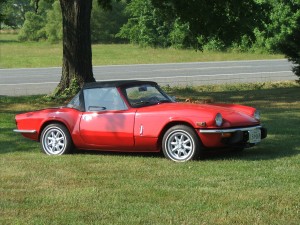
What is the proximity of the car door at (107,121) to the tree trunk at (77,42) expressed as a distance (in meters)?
9.12

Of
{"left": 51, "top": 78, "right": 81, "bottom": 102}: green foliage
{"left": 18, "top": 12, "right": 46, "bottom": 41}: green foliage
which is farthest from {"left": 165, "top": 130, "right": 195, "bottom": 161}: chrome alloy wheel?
{"left": 18, "top": 12, "right": 46, "bottom": 41}: green foliage

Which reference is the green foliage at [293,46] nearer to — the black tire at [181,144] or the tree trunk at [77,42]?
the tree trunk at [77,42]

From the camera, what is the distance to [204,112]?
9156mm

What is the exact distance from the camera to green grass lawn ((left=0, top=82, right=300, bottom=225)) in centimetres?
612

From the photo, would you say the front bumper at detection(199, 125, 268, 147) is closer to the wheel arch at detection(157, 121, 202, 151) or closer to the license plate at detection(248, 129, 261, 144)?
the license plate at detection(248, 129, 261, 144)

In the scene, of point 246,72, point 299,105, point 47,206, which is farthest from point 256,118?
point 246,72

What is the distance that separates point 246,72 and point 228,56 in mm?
13241

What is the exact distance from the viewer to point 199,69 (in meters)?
34.8

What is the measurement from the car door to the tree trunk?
912 centimetres

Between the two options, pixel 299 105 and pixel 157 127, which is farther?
pixel 299 105

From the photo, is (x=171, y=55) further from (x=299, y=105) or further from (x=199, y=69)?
(x=299, y=105)

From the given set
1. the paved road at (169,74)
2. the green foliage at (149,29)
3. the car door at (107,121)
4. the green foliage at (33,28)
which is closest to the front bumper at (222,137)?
the car door at (107,121)

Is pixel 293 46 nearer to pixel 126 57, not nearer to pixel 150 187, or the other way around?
pixel 150 187

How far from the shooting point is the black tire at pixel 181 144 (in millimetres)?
9062
